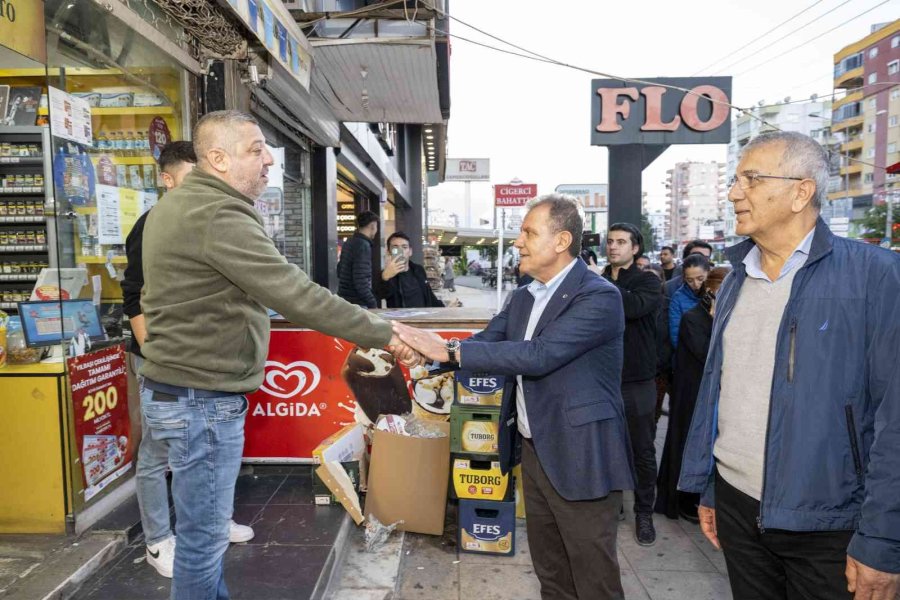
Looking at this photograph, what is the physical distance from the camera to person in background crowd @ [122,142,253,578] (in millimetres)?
2736

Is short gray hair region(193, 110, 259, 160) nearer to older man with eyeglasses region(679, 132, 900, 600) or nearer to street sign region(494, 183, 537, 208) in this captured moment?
older man with eyeglasses region(679, 132, 900, 600)

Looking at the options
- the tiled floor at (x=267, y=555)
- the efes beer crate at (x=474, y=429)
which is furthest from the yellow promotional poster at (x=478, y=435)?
the tiled floor at (x=267, y=555)

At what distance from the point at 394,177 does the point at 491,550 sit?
14716 millimetres

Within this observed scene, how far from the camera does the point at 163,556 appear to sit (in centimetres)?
281

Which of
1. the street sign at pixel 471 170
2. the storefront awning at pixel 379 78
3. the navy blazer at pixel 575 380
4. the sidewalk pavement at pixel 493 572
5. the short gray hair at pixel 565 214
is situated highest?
the street sign at pixel 471 170

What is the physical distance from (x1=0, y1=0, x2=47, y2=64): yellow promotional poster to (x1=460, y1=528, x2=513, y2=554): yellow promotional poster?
11.7 feet

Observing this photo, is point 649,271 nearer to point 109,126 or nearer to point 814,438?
point 814,438

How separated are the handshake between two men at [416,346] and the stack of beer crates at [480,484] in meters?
1.18

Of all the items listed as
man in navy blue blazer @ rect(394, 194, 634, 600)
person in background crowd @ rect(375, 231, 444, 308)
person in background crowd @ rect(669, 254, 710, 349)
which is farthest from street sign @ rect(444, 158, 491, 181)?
man in navy blue blazer @ rect(394, 194, 634, 600)

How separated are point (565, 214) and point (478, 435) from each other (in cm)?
184

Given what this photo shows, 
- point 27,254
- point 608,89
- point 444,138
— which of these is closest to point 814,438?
point 27,254

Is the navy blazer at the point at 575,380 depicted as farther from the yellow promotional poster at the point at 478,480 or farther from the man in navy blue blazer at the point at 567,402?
the yellow promotional poster at the point at 478,480

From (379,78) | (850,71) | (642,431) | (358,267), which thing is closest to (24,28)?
(358,267)

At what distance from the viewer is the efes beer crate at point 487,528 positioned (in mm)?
3662
